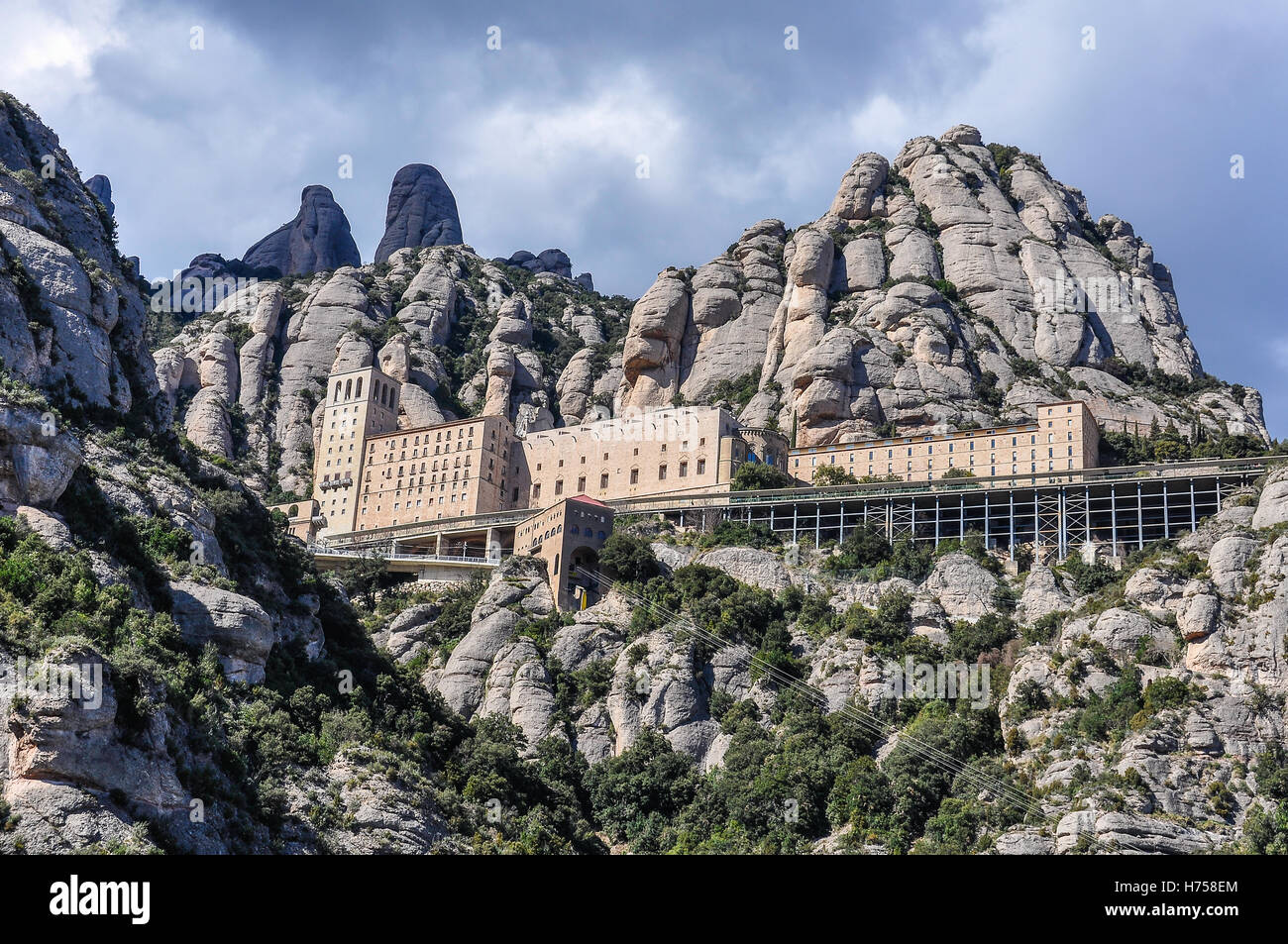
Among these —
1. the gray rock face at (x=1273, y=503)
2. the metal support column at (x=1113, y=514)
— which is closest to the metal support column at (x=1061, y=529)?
the metal support column at (x=1113, y=514)

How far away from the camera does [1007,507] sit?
302 feet

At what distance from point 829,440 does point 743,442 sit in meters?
10.4

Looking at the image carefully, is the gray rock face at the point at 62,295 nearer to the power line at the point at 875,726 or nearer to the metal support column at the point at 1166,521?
the power line at the point at 875,726

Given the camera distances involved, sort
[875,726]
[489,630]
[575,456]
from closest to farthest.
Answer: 1. [875,726]
2. [489,630]
3. [575,456]

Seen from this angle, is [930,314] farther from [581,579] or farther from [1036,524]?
[581,579]

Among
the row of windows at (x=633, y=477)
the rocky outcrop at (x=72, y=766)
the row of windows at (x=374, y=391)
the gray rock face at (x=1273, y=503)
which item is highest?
the row of windows at (x=374, y=391)

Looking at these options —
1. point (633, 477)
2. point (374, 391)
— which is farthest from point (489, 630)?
point (374, 391)

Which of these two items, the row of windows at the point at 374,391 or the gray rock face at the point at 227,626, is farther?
the row of windows at the point at 374,391

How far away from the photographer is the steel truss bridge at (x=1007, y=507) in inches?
3442

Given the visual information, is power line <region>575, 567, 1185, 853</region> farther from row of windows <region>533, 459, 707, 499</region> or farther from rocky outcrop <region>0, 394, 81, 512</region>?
rocky outcrop <region>0, 394, 81, 512</region>

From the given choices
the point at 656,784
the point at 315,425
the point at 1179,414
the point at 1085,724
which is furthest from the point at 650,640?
the point at 315,425

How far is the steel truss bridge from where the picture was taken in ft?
Answer: 287
